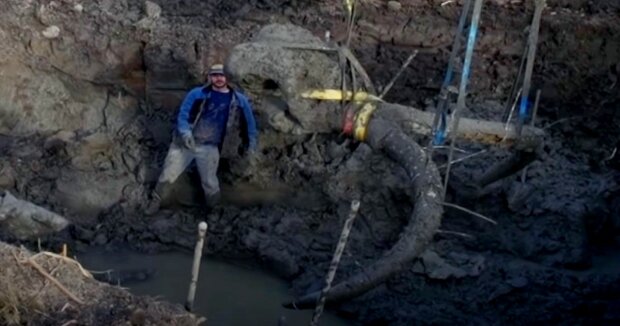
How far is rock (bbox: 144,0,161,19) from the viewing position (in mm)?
11641

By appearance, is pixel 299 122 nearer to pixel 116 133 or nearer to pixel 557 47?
pixel 116 133

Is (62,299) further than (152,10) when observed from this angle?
No

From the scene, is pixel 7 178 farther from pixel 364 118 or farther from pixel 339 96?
pixel 364 118

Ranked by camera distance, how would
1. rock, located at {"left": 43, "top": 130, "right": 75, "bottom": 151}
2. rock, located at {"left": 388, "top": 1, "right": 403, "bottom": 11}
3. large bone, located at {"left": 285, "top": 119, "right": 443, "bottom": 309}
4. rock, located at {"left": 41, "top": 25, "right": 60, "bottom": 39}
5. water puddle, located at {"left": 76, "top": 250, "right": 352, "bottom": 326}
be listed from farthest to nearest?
rock, located at {"left": 388, "top": 1, "right": 403, "bottom": 11}
rock, located at {"left": 41, "top": 25, "right": 60, "bottom": 39}
rock, located at {"left": 43, "top": 130, "right": 75, "bottom": 151}
water puddle, located at {"left": 76, "top": 250, "right": 352, "bottom": 326}
large bone, located at {"left": 285, "top": 119, "right": 443, "bottom": 309}

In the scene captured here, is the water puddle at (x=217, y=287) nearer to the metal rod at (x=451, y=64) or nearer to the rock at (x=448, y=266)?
the rock at (x=448, y=266)

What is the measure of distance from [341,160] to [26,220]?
3.25 metres

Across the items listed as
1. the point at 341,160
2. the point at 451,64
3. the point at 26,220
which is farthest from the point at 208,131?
the point at 451,64

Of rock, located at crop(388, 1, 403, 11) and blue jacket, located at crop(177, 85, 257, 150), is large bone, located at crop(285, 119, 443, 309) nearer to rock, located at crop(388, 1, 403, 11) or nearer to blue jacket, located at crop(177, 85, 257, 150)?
blue jacket, located at crop(177, 85, 257, 150)

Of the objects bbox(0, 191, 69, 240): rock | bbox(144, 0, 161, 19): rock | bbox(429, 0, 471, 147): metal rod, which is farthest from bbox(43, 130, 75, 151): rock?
bbox(429, 0, 471, 147): metal rod

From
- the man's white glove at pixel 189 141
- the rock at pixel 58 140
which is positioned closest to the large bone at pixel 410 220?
the man's white glove at pixel 189 141

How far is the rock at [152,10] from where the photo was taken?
11641 mm

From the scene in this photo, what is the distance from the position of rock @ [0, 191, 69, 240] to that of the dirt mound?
9.49ft

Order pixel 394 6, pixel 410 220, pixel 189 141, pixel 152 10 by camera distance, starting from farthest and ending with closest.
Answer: pixel 394 6 < pixel 152 10 < pixel 189 141 < pixel 410 220

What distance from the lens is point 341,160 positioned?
35.0 feet
